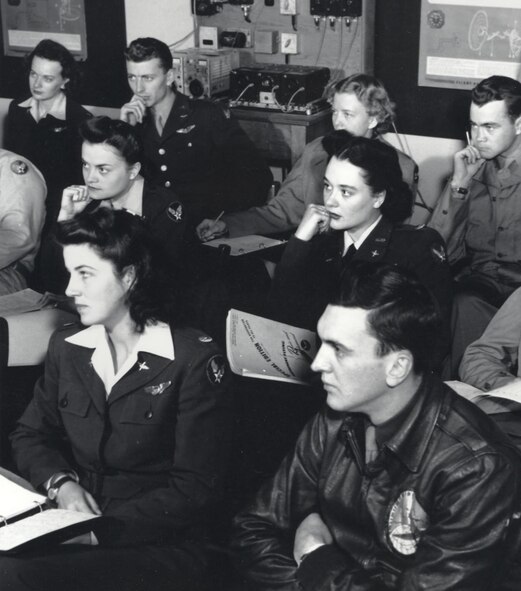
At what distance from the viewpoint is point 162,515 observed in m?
2.10

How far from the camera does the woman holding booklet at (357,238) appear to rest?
9.95 feet

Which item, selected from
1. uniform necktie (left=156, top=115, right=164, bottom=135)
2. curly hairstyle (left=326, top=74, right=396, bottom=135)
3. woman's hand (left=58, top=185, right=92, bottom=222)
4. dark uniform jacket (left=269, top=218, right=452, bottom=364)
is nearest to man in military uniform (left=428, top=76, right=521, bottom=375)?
curly hairstyle (left=326, top=74, right=396, bottom=135)

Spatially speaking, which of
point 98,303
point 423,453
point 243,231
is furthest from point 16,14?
point 423,453

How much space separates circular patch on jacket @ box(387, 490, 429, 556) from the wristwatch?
83 cm

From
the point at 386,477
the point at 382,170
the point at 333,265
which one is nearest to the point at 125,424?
the point at 386,477

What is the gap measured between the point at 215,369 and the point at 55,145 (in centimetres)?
283

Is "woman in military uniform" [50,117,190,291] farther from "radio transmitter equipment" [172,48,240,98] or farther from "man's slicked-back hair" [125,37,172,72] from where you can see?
"radio transmitter equipment" [172,48,240,98]

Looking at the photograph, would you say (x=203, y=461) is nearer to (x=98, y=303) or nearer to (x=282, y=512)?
(x=282, y=512)

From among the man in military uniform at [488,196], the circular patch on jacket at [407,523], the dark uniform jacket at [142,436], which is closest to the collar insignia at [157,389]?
the dark uniform jacket at [142,436]

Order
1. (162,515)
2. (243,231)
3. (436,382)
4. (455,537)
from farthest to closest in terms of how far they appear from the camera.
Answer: (243,231) → (162,515) → (436,382) → (455,537)

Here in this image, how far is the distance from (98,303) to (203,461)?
1.58 feet

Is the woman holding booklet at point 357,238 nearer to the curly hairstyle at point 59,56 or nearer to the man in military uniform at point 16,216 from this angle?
the man in military uniform at point 16,216

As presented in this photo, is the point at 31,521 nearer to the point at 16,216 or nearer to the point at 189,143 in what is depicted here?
the point at 16,216

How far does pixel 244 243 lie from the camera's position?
366cm
